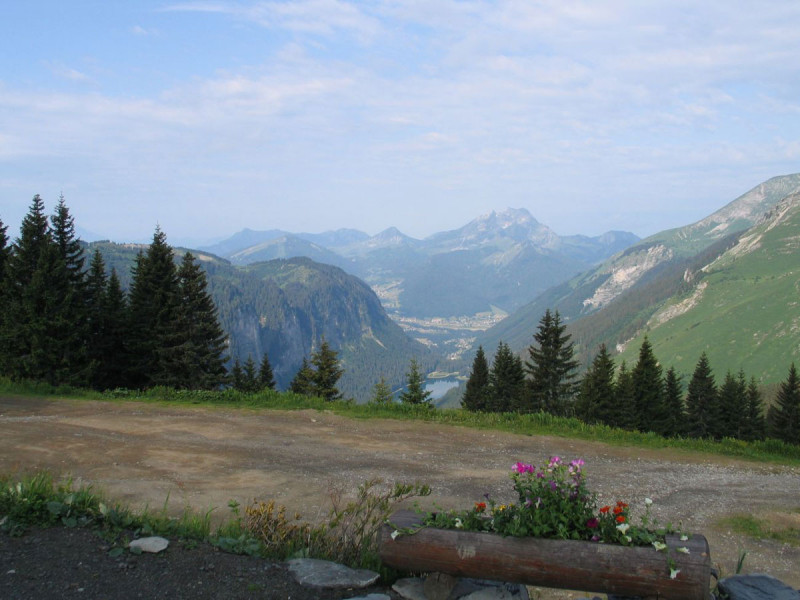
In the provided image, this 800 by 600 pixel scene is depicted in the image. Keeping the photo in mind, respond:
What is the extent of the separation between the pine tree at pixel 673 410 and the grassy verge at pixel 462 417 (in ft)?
174

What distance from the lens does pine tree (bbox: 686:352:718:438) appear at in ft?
262

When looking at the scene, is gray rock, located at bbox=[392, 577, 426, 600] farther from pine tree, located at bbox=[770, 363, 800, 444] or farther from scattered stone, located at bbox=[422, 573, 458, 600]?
pine tree, located at bbox=[770, 363, 800, 444]

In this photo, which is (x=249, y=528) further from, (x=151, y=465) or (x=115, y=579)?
(x=151, y=465)

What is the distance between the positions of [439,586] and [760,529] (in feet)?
28.7

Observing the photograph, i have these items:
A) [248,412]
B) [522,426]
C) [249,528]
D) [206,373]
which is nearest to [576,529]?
[249,528]

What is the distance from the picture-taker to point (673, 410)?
7444cm

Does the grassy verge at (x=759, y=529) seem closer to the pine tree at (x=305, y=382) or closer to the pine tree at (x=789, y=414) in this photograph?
the pine tree at (x=305, y=382)

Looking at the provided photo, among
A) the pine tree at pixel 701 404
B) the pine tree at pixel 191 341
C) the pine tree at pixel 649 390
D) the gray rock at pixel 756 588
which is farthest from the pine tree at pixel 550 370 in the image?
the gray rock at pixel 756 588

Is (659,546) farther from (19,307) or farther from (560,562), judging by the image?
(19,307)

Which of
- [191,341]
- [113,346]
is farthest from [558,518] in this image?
[113,346]

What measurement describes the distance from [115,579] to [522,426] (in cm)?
1563

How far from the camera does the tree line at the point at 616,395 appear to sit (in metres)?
58.5

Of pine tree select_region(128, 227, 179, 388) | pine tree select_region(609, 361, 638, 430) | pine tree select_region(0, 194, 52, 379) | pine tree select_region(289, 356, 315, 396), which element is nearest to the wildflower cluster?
pine tree select_region(0, 194, 52, 379)

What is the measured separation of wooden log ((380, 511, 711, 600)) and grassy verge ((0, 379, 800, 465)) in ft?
41.8
